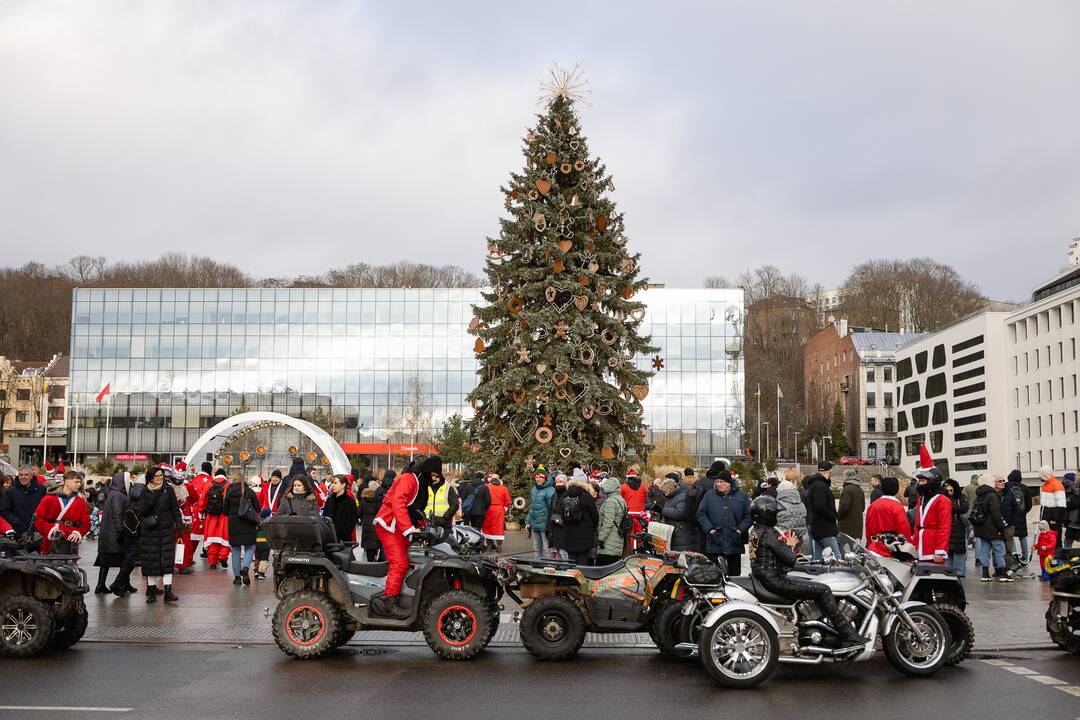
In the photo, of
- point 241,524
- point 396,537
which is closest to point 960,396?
point 241,524

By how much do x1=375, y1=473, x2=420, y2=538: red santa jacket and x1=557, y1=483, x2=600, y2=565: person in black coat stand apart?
4012 millimetres

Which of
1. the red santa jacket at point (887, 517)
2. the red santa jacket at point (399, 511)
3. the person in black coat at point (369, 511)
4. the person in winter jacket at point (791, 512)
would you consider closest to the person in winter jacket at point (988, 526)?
the red santa jacket at point (887, 517)

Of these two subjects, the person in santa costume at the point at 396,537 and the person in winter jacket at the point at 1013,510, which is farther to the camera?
the person in winter jacket at the point at 1013,510

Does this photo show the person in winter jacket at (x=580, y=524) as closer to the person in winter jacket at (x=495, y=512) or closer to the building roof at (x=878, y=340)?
the person in winter jacket at (x=495, y=512)

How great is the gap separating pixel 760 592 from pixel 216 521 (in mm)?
12729

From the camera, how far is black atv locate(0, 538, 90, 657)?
33.4 feet

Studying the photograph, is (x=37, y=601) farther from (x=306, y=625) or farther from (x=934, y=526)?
(x=934, y=526)

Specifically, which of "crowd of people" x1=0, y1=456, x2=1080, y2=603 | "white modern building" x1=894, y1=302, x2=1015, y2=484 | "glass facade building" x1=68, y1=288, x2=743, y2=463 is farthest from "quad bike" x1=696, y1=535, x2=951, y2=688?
"glass facade building" x1=68, y1=288, x2=743, y2=463

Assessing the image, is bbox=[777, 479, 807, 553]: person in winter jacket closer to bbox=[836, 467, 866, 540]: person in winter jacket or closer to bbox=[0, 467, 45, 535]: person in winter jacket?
bbox=[836, 467, 866, 540]: person in winter jacket

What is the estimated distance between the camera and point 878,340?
107625 mm

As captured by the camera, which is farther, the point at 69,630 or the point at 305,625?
the point at 69,630

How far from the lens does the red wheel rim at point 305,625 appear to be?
10.2 metres

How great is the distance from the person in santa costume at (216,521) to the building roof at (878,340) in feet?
308

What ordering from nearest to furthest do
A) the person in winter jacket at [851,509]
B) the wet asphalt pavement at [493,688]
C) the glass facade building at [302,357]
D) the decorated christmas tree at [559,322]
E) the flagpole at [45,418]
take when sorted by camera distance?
the wet asphalt pavement at [493,688] → the person in winter jacket at [851,509] → the decorated christmas tree at [559,322] → the glass facade building at [302,357] → the flagpole at [45,418]
